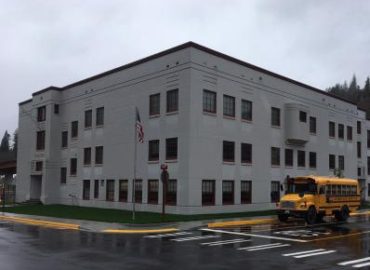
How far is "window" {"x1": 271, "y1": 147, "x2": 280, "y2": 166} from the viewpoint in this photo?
135 feet

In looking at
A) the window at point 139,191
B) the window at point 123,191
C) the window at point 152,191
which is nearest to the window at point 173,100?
the window at point 152,191

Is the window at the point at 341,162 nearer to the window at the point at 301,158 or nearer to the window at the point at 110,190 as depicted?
the window at the point at 301,158

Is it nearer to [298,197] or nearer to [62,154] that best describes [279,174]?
[298,197]

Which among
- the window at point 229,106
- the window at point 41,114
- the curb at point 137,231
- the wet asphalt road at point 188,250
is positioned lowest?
the curb at point 137,231

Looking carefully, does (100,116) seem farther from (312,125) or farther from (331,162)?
(331,162)

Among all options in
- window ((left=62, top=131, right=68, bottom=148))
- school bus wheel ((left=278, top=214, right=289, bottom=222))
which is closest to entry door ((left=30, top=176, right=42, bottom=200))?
window ((left=62, top=131, right=68, bottom=148))

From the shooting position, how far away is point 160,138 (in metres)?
35.8

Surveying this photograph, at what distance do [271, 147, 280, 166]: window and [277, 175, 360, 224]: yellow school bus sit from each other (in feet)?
30.4

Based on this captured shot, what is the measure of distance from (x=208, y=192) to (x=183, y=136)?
445cm

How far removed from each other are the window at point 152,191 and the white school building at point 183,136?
12cm

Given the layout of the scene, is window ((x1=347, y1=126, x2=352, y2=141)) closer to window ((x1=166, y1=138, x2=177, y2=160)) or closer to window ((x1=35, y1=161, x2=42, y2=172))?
window ((x1=166, y1=138, x2=177, y2=160))

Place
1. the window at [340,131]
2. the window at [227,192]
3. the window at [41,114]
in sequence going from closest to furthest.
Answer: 1. the window at [227,192]
2. the window at [41,114]
3. the window at [340,131]

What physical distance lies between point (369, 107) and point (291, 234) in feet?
409

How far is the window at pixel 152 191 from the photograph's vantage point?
1405 inches
